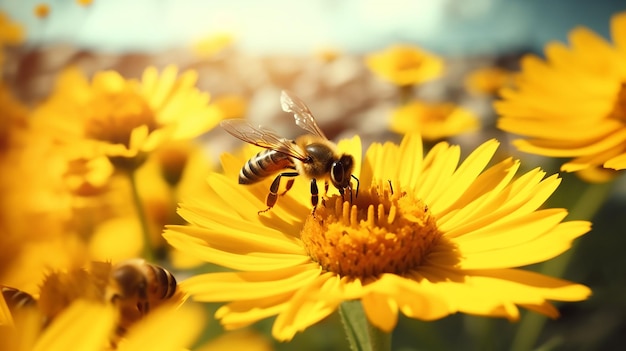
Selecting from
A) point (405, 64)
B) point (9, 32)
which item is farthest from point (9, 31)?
Result: point (405, 64)

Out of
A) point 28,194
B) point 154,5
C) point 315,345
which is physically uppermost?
point 154,5

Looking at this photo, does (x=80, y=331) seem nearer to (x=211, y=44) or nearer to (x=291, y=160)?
(x=291, y=160)

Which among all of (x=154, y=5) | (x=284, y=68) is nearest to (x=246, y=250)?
(x=154, y=5)

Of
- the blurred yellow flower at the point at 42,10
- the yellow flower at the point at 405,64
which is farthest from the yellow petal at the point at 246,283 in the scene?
the yellow flower at the point at 405,64

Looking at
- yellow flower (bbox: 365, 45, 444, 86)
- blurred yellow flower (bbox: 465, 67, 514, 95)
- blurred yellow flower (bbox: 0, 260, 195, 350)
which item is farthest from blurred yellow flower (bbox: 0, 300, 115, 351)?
blurred yellow flower (bbox: 465, 67, 514, 95)

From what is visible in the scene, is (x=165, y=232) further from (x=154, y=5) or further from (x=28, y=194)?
(x=154, y=5)

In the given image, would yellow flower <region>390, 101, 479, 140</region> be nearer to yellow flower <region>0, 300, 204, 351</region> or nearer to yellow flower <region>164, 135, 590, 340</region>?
yellow flower <region>164, 135, 590, 340</region>
